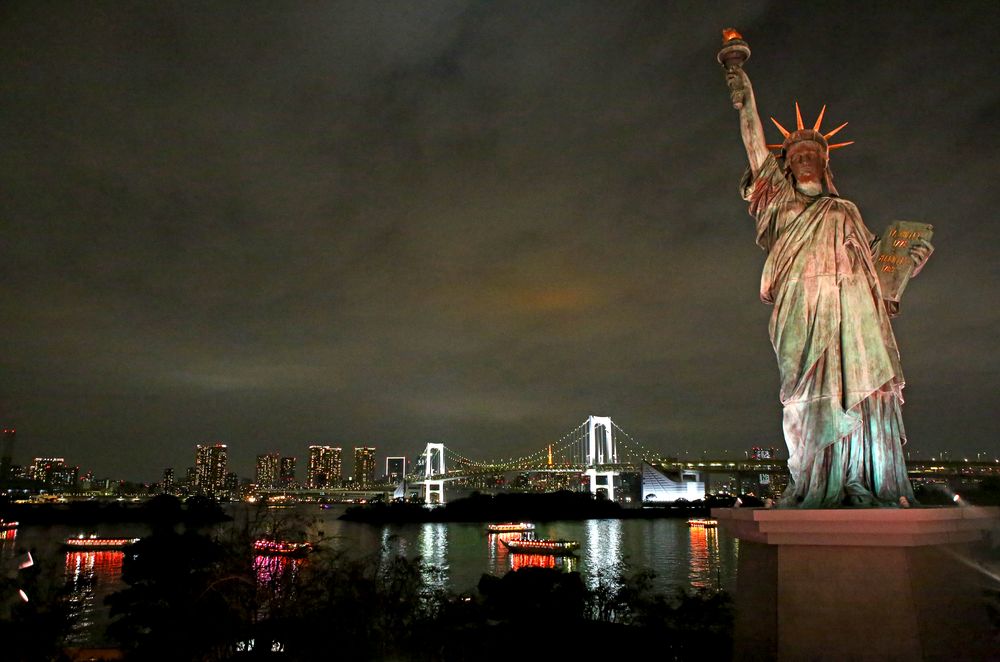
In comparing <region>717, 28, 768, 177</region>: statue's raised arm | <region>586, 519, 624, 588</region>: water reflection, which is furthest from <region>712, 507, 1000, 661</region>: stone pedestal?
<region>586, 519, 624, 588</region>: water reflection

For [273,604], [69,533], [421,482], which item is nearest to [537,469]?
[421,482]

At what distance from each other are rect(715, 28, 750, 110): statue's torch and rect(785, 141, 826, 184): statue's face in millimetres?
588

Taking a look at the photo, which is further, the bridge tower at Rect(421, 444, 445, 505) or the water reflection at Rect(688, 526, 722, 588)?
the bridge tower at Rect(421, 444, 445, 505)

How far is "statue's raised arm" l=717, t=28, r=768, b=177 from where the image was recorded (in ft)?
18.4

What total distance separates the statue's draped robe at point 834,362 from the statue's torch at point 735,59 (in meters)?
1.01

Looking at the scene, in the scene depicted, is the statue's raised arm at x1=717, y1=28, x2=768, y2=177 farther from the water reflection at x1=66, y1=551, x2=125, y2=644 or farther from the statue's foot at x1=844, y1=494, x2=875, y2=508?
the water reflection at x1=66, y1=551, x2=125, y2=644

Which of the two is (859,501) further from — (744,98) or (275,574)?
(275,574)

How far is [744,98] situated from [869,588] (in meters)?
3.68

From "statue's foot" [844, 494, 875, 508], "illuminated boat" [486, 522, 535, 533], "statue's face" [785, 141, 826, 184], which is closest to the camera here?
"statue's foot" [844, 494, 875, 508]

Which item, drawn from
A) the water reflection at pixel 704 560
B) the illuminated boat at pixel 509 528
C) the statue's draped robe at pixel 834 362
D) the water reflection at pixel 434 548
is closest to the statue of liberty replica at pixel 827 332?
the statue's draped robe at pixel 834 362

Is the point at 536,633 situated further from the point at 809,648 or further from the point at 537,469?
the point at 537,469

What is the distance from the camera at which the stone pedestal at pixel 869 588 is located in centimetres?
Answer: 396

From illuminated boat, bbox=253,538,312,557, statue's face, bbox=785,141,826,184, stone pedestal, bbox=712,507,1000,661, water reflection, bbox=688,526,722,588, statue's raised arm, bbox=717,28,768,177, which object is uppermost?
statue's raised arm, bbox=717,28,768,177

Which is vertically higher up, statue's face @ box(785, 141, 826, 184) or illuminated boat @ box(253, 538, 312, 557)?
statue's face @ box(785, 141, 826, 184)
